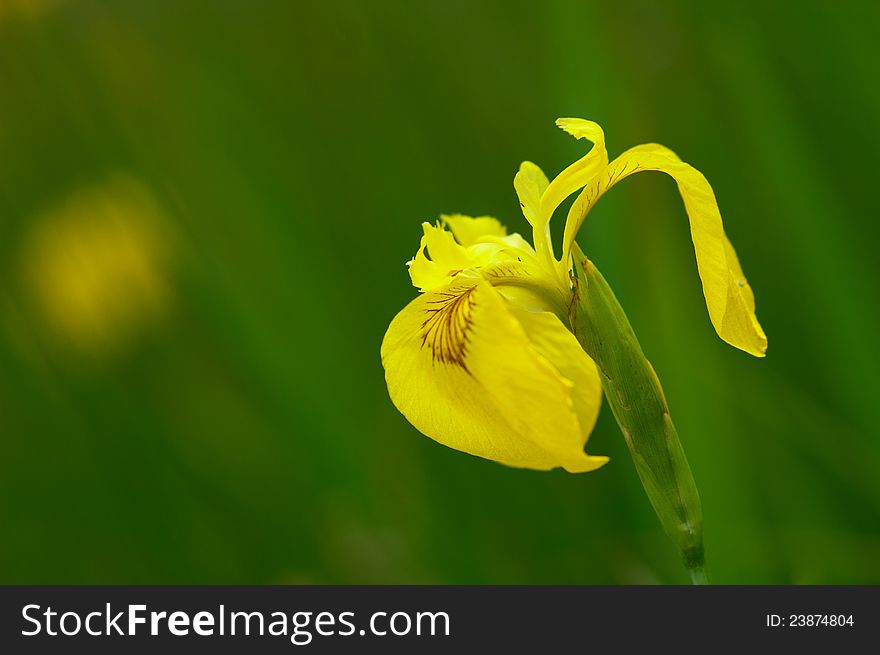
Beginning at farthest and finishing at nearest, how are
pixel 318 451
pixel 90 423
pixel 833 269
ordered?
1. pixel 90 423
2. pixel 318 451
3. pixel 833 269

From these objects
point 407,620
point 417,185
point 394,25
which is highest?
point 394,25

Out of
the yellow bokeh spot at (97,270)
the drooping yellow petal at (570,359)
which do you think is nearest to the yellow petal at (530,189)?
the drooping yellow petal at (570,359)

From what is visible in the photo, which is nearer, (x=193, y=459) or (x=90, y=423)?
(x=90, y=423)

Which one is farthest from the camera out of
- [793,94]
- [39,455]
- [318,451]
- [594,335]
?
[39,455]

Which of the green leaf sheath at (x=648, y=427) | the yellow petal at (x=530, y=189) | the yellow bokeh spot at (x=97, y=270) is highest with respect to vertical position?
the yellow bokeh spot at (x=97, y=270)

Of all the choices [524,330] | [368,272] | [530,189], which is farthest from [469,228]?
[368,272]

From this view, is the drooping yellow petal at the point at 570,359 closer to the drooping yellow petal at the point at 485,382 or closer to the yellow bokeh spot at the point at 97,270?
the drooping yellow petal at the point at 485,382

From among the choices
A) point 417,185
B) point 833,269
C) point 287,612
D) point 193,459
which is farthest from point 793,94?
point 193,459

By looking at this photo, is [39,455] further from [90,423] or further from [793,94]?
[793,94]
